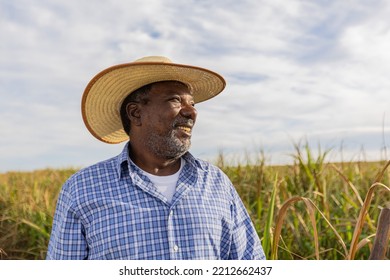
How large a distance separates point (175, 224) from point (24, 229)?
3.36 m

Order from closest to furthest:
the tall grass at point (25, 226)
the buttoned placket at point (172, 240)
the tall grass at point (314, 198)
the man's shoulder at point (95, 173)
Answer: the buttoned placket at point (172, 240) → the man's shoulder at point (95, 173) → the tall grass at point (314, 198) → the tall grass at point (25, 226)

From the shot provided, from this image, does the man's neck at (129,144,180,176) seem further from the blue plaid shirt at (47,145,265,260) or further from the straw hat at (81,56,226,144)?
the straw hat at (81,56,226,144)

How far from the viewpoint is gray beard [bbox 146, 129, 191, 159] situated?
95.0 inches

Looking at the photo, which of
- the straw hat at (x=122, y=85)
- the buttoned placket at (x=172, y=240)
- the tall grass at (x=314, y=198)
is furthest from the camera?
the tall grass at (x=314, y=198)

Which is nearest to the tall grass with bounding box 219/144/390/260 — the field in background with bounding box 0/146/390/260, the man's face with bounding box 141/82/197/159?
the field in background with bounding box 0/146/390/260

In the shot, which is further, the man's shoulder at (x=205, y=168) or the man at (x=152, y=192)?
the man's shoulder at (x=205, y=168)

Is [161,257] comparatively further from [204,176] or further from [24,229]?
[24,229]

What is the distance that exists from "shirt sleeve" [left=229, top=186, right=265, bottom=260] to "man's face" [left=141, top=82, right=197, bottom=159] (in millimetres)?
426

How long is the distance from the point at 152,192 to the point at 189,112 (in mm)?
419

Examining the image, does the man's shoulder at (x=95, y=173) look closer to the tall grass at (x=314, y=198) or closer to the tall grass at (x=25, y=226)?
the tall grass at (x=314, y=198)

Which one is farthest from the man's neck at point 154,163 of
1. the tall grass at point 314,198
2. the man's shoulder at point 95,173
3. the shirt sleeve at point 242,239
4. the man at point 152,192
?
the tall grass at point 314,198

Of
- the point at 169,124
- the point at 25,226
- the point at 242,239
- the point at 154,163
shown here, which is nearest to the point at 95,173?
the point at 154,163

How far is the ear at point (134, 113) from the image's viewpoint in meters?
2.55

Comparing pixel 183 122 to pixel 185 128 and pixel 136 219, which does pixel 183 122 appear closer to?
pixel 185 128
